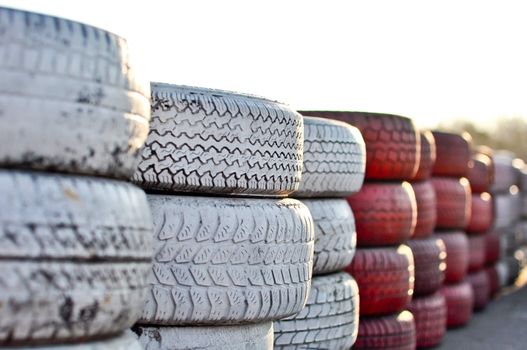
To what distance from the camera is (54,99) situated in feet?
8.05

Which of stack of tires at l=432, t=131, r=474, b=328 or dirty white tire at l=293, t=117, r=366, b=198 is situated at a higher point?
dirty white tire at l=293, t=117, r=366, b=198

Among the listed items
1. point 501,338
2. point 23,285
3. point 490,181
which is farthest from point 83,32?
point 490,181

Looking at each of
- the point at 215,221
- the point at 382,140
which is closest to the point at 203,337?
the point at 215,221

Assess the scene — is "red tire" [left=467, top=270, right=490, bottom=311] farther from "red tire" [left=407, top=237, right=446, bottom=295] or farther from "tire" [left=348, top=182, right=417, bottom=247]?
"tire" [left=348, top=182, right=417, bottom=247]

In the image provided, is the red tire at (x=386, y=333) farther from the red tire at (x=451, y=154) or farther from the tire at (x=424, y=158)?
the red tire at (x=451, y=154)

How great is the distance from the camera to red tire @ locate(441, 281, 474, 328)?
7.91 m

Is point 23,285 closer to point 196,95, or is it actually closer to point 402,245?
point 196,95

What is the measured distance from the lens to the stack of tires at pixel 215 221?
11.0ft

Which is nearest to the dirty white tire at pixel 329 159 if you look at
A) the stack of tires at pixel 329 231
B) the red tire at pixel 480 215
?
the stack of tires at pixel 329 231

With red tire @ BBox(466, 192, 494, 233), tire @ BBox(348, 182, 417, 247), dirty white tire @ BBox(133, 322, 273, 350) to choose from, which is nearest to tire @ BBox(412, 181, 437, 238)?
tire @ BBox(348, 182, 417, 247)

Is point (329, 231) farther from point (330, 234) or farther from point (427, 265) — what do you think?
point (427, 265)

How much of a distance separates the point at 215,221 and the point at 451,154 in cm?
485

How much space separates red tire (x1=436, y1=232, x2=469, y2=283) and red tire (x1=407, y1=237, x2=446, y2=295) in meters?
0.67

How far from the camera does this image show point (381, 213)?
574cm
